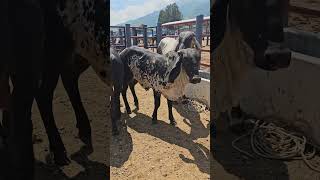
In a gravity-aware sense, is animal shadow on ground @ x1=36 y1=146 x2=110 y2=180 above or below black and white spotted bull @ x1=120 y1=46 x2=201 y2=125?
below

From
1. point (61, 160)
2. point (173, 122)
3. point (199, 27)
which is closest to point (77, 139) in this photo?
point (61, 160)

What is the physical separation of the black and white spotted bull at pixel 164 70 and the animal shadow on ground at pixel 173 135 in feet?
0.61

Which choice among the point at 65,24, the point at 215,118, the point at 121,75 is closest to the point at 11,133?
the point at 65,24

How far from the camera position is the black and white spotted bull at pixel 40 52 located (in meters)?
3.13

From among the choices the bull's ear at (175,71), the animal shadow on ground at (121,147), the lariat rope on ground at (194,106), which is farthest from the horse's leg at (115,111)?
the lariat rope on ground at (194,106)

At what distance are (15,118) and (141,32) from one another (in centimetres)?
815

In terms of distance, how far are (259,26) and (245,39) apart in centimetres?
17

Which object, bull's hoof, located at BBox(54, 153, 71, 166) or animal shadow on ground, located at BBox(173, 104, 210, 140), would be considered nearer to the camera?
bull's hoof, located at BBox(54, 153, 71, 166)

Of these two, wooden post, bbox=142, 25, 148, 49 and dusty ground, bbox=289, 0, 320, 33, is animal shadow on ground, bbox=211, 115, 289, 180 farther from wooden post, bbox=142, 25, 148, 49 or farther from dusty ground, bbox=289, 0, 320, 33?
wooden post, bbox=142, 25, 148, 49

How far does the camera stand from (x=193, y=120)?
7.34 meters

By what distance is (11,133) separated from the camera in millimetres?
3188

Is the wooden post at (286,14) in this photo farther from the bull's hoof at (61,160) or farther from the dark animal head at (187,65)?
the dark animal head at (187,65)

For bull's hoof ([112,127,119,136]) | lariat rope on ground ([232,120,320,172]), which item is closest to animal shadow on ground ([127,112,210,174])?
bull's hoof ([112,127,119,136])

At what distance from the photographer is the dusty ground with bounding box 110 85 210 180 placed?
216 inches
